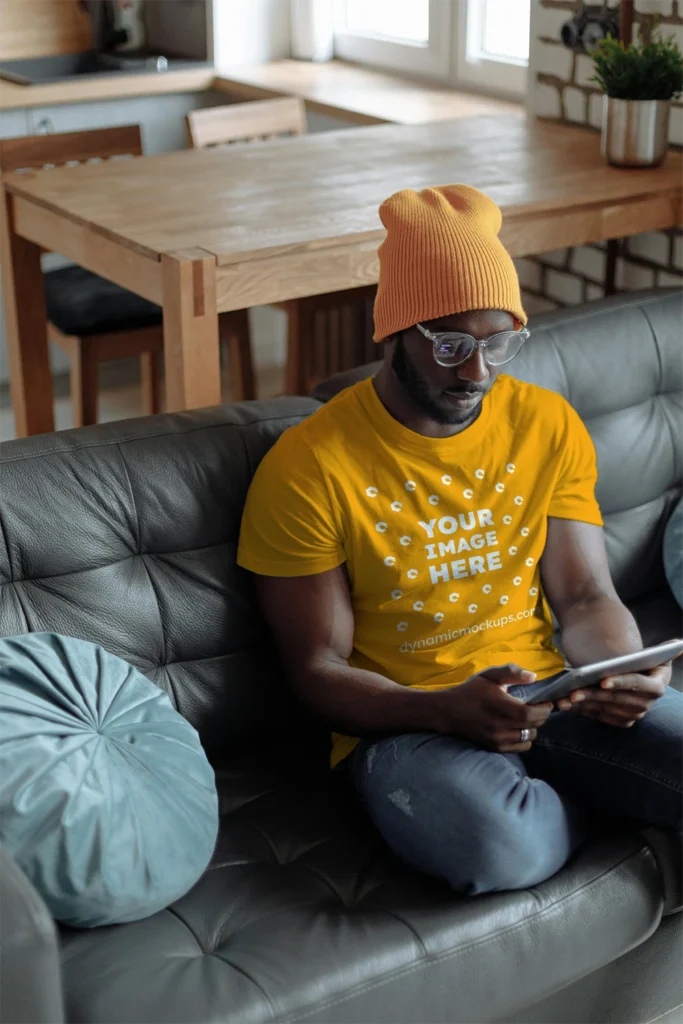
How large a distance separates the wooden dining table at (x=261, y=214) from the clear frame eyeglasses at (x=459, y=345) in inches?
26.4

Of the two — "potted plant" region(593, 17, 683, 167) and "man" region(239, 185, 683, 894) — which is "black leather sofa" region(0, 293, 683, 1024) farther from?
"potted plant" region(593, 17, 683, 167)

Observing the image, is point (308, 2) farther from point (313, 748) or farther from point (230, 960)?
point (230, 960)

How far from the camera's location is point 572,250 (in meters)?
3.18

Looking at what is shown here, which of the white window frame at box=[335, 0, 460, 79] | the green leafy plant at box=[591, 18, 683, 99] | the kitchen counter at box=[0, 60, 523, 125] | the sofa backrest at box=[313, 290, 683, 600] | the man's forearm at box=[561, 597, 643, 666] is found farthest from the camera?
the white window frame at box=[335, 0, 460, 79]

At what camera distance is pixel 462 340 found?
1708 mm

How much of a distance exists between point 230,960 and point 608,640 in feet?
2.35

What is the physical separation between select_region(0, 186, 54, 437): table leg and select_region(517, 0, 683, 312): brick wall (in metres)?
1.27

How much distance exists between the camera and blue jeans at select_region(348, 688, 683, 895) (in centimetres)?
155

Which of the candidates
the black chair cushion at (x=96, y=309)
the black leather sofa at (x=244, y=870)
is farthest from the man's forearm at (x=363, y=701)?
the black chair cushion at (x=96, y=309)

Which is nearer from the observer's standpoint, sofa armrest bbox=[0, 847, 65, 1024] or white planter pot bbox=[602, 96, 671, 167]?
sofa armrest bbox=[0, 847, 65, 1024]

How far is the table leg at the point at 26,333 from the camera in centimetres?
287

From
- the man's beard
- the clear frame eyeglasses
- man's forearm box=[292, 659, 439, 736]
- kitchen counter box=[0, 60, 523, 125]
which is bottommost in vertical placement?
man's forearm box=[292, 659, 439, 736]

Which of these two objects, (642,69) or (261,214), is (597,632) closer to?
(261,214)

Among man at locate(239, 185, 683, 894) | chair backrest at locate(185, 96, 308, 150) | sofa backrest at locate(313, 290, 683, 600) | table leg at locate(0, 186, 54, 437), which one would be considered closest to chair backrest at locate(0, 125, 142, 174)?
chair backrest at locate(185, 96, 308, 150)
